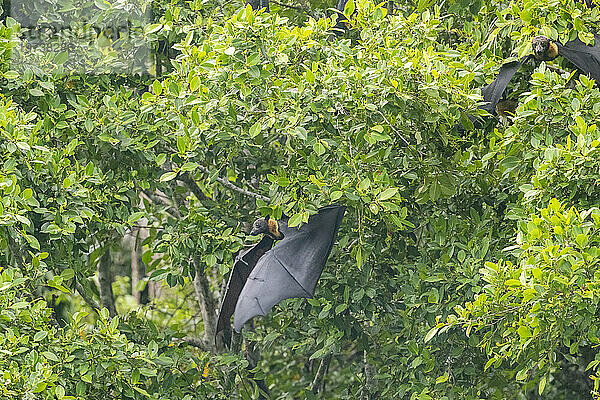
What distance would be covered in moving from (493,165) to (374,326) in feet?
3.17

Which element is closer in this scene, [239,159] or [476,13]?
[476,13]

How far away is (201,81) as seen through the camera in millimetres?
3379

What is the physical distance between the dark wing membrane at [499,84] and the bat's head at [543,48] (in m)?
0.11

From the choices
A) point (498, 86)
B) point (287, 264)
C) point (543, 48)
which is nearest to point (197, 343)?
point (287, 264)

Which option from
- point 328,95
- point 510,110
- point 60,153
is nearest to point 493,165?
point 510,110

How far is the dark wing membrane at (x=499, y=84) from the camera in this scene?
340cm

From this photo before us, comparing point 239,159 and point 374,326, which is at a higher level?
point 239,159

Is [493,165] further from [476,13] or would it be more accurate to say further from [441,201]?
[476,13]

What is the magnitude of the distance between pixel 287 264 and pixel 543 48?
4.47 feet

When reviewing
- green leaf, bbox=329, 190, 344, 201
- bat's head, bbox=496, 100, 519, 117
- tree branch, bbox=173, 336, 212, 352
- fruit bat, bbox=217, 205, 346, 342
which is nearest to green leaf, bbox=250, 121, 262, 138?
green leaf, bbox=329, 190, 344, 201

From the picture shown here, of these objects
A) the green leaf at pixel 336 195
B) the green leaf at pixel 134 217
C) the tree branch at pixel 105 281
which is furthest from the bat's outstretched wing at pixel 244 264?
the tree branch at pixel 105 281

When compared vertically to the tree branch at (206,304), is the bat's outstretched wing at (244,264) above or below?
above

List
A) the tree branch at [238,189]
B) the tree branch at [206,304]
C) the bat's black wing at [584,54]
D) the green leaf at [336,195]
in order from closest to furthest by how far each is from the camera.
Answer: the green leaf at [336,195] → the bat's black wing at [584,54] → the tree branch at [238,189] → the tree branch at [206,304]

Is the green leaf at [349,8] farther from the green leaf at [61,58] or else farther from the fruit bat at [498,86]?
the green leaf at [61,58]
